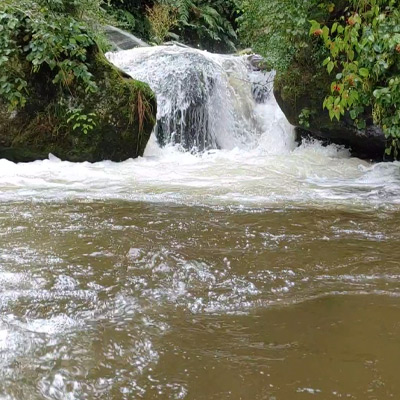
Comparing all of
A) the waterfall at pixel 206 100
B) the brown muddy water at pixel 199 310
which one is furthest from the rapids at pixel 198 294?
the waterfall at pixel 206 100

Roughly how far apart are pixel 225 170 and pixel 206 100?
9.81ft

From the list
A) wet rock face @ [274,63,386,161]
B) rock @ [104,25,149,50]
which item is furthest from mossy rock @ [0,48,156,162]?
rock @ [104,25,149,50]

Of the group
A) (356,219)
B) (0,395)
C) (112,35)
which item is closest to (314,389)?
(0,395)

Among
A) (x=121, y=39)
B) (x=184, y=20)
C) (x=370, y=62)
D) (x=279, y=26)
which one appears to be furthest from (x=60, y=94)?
(x=184, y=20)

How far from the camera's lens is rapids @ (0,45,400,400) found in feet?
4.49

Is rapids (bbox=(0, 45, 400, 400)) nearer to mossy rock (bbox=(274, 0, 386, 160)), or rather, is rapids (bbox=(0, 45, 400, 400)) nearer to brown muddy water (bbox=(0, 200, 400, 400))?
brown muddy water (bbox=(0, 200, 400, 400))

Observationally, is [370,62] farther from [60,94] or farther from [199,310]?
[60,94]

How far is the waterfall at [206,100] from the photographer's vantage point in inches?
316

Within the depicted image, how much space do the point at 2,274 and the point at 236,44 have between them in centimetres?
1705

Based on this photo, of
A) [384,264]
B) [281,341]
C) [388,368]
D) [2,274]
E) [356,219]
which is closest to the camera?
[388,368]

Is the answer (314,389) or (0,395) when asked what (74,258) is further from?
(314,389)

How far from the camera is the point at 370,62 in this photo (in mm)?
4047

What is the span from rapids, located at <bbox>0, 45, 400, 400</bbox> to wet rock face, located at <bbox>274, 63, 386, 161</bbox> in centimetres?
255

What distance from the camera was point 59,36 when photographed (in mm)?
5906
